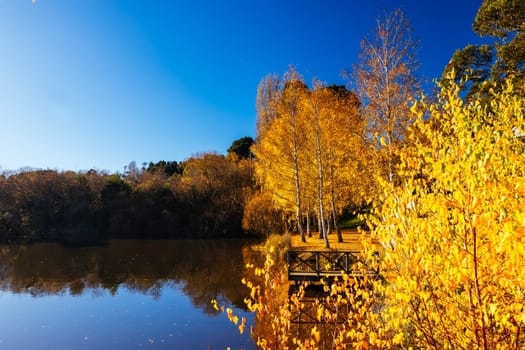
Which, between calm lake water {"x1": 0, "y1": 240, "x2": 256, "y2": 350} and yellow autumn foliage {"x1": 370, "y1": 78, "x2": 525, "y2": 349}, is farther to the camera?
calm lake water {"x1": 0, "y1": 240, "x2": 256, "y2": 350}

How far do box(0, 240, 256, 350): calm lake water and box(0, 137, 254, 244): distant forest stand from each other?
14.4 metres

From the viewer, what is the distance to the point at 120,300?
55.7 ft

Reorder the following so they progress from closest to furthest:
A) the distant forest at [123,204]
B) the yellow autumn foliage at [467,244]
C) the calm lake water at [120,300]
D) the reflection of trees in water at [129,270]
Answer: the yellow autumn foliage at [467,244] < the calm lake water at [120,300] < the reflection of trees in water at [129,270] < the distant forest at [123,204]

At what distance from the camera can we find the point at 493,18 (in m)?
13.6

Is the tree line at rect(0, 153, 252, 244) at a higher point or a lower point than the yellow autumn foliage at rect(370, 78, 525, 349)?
higher

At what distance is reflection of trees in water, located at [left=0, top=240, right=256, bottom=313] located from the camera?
62.2 feet

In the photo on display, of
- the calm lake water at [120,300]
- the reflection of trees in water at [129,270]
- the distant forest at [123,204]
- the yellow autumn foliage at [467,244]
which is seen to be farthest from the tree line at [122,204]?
the yellow autumn foliage at [467,244]

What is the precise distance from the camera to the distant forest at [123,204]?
45.3m

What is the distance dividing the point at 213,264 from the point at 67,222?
98.8 feet

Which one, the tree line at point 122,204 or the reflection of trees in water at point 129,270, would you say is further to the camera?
the tree line at point 122,204

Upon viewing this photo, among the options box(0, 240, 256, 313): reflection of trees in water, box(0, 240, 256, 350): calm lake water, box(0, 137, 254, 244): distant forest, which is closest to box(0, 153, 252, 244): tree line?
box(0, 137, 254, 244): distant forest

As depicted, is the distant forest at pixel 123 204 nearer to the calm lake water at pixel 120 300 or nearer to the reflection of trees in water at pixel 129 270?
the reflection of trees in water at pixel 129 270

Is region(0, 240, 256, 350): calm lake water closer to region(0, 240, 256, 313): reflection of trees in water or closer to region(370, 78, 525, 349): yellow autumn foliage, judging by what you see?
region(0, 240, 256, 313): reflection of trees in water

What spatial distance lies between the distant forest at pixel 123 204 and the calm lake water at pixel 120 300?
14443mm
